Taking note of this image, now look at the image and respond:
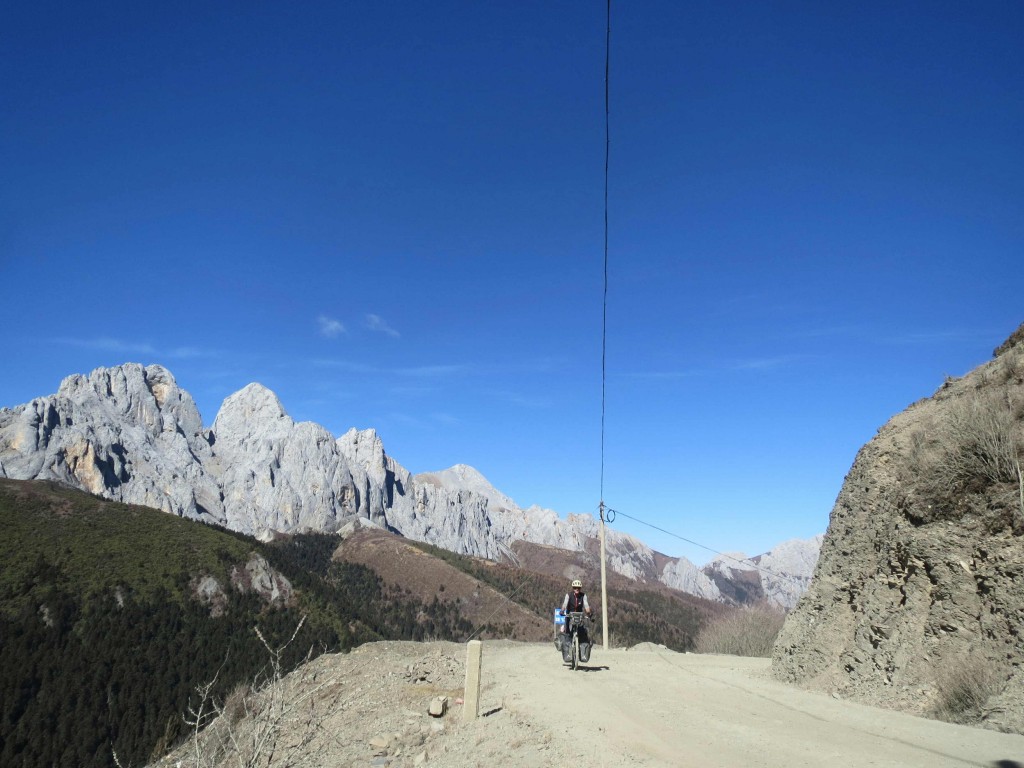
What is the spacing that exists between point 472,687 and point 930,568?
8.25m

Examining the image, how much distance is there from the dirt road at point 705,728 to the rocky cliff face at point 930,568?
32.0 inches

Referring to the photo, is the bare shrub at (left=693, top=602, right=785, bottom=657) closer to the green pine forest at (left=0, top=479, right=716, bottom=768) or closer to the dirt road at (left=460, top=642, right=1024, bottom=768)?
the dirt road at (left=460, top=642, right=1024, bottom=768)

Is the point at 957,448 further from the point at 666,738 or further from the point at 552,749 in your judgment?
the point at 552,749

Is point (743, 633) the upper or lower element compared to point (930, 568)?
lower

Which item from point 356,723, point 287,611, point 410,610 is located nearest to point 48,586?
point 287,611

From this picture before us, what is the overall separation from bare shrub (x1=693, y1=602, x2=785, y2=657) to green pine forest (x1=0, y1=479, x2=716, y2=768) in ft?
204

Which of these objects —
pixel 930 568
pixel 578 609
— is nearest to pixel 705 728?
pixel 930 568

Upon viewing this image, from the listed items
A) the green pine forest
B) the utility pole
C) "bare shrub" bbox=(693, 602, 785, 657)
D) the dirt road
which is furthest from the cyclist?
the green pine forest

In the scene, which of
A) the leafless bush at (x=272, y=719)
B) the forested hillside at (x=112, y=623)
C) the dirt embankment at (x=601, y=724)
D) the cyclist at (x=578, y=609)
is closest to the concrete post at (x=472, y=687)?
the dirt embankment at (x=601, y=724)

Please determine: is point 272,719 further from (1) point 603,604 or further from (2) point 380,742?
(1) point 603,604

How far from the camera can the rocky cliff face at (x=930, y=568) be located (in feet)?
29.3

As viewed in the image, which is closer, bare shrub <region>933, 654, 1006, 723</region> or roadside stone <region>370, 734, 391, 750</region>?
bare shrub <region>933, 654, 1006, 723</region>

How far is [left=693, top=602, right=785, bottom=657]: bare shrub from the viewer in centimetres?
2856

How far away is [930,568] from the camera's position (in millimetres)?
10312
